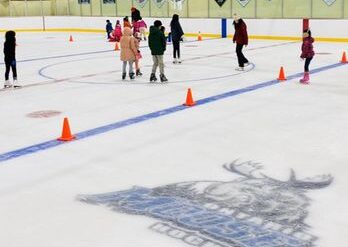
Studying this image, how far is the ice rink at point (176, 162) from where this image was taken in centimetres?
496

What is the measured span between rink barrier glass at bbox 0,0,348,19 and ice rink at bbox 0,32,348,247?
41.4 ft

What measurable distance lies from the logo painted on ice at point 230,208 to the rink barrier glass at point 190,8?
21035mm

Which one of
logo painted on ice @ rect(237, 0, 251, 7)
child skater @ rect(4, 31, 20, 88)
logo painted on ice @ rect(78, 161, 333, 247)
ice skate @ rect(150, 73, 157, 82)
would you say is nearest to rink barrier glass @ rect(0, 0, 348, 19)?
logo painted on ice @ rect(237, 0, 251, 7)

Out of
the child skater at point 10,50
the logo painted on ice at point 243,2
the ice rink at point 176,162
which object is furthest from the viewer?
the logo painted on ice at point 243,2

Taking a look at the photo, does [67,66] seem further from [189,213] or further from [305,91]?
[189,213]

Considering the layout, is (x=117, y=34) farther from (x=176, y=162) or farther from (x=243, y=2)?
(x=176, y=162)

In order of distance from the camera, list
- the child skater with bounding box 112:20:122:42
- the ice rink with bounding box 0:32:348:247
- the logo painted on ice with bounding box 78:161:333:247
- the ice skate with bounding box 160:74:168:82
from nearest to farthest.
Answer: the logo painted on ice with bounding box 78:161:333:247 < the ice rink with bounding box 0:32:348:247 < the ice skate with bounding box 160:74:168:82 < the child skater with bounding box 112:20:122:42

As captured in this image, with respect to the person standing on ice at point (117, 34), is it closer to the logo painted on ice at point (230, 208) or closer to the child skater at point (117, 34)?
the child skater at point (117, 34)

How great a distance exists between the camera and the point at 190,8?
3172 cm

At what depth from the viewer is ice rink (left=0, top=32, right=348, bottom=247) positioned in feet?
16.3

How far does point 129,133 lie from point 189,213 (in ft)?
11.9

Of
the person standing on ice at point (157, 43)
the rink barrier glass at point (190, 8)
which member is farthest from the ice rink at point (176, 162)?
the rink barrier glass at point (190, 8)

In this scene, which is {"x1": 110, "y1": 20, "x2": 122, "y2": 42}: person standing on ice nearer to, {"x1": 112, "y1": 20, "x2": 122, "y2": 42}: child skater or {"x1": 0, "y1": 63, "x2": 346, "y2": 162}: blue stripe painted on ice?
{"x1": 112, "y1": 20, "x2": 122, "y2": 42}: child skater

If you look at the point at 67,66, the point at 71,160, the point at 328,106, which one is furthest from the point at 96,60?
the point at 71,160
